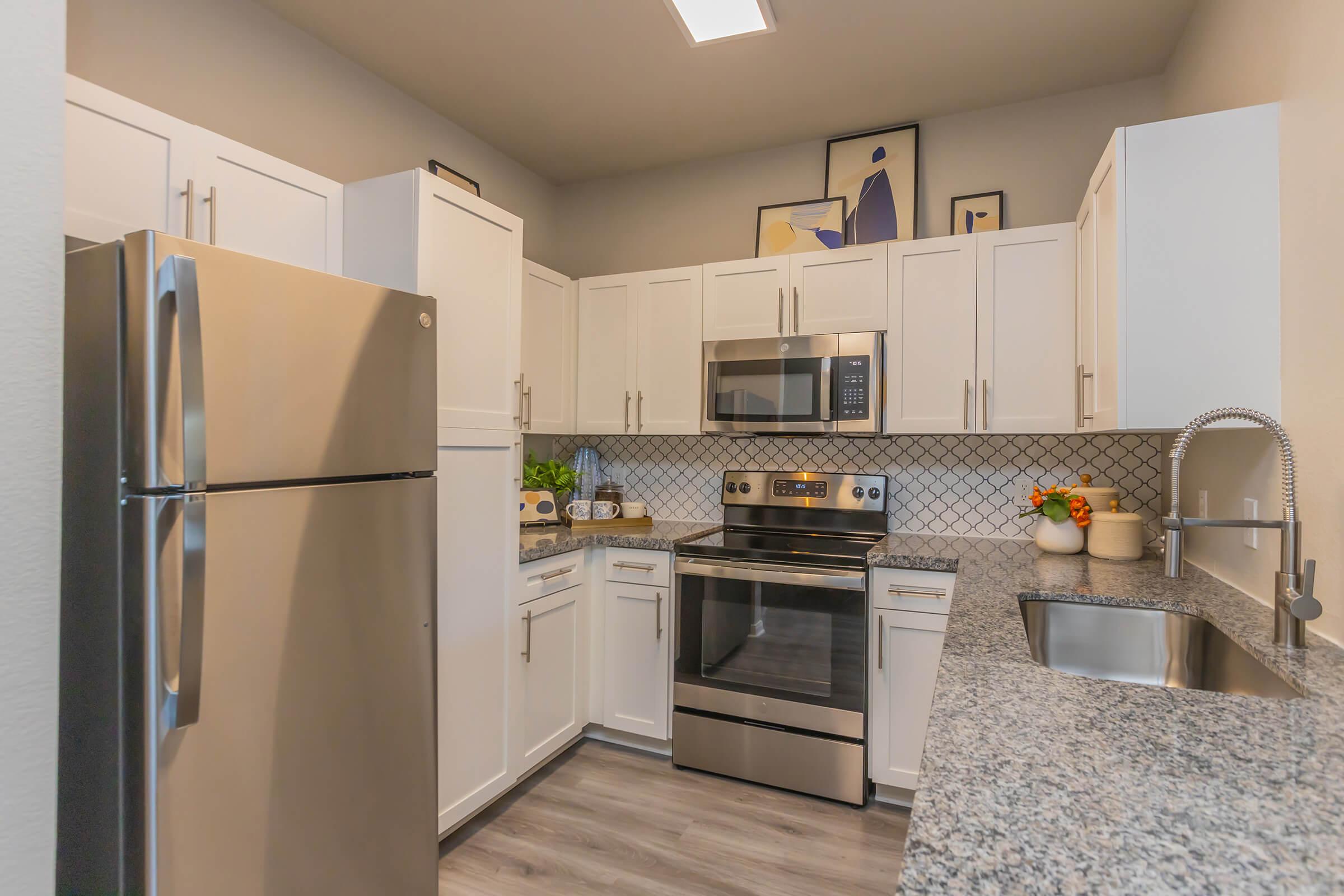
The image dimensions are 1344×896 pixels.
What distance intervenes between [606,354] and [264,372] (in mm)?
2033

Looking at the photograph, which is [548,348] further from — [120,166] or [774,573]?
[120,166]

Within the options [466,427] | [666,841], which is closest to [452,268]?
[466,427]

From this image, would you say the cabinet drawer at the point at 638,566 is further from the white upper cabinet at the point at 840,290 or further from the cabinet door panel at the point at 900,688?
the white upper cabinet at the point at 840,290

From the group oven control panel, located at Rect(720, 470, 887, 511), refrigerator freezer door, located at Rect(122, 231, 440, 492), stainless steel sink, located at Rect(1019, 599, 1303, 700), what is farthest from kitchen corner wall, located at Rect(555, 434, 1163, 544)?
refrigerator freezer door, located at Rect(122, 231, 440, 492)

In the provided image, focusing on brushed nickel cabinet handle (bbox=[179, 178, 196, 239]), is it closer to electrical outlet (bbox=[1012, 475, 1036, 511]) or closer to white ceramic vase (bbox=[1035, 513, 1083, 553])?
white ceramic vase (bbox=[1035, 513, 1083, 553])

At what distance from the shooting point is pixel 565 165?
11.6 feet

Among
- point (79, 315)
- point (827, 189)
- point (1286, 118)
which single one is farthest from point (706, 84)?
point (79, 315)

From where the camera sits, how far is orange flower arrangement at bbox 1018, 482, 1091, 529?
2.44 metres

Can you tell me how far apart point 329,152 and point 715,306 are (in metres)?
1.65

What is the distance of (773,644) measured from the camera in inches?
101

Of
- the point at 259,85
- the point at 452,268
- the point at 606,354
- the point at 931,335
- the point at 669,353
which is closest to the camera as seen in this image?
the point at 452,268

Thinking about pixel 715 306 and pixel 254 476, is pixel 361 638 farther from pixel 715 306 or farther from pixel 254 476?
pixel 715 306

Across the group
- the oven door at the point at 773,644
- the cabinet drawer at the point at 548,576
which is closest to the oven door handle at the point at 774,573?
the oven door at the point at 773,644

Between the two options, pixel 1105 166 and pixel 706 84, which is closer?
pixel 1105 166
